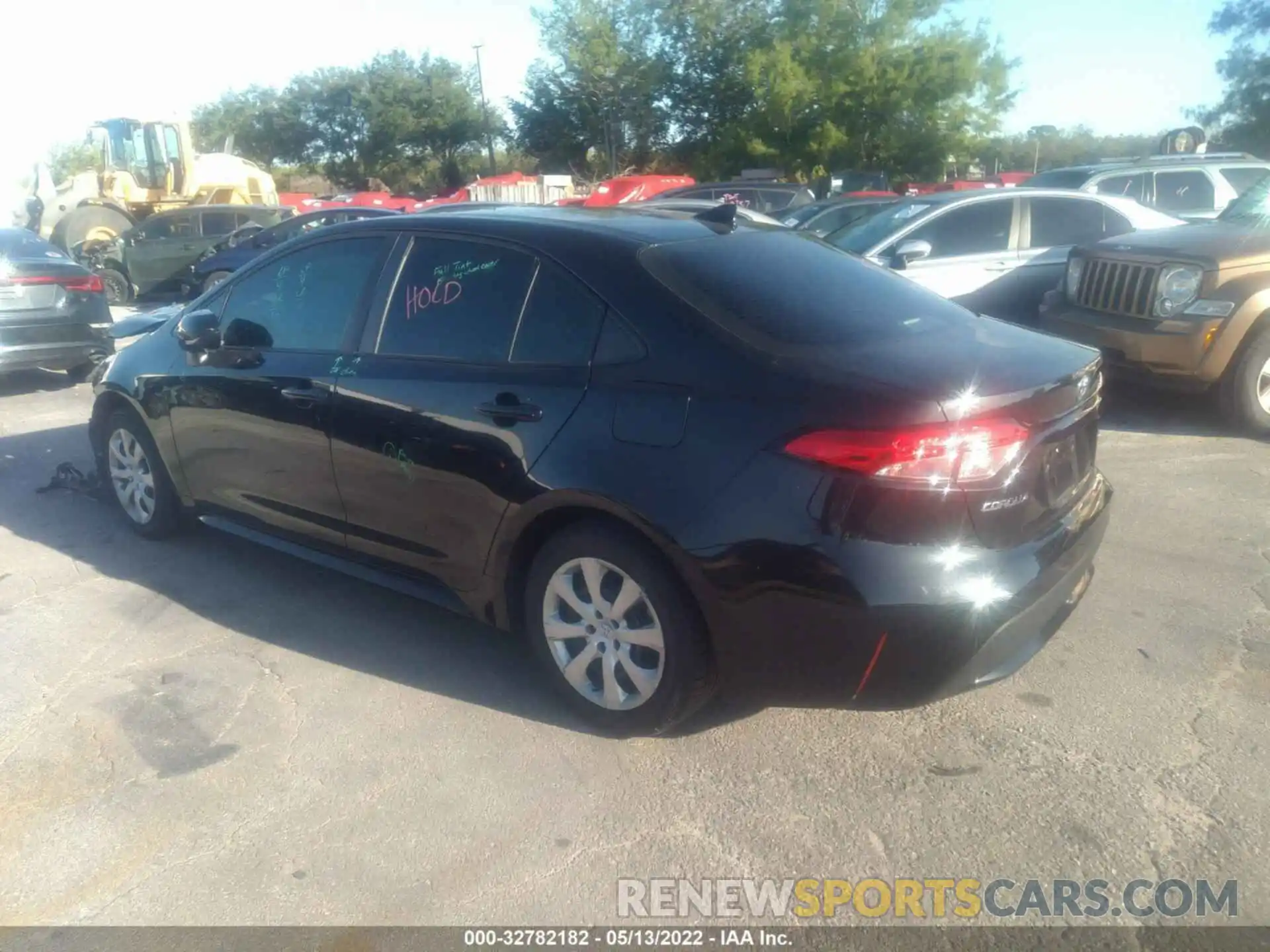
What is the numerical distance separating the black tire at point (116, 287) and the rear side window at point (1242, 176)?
15919 millimetres

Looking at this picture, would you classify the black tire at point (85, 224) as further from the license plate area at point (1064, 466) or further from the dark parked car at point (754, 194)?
the license plate area at point (1064, 466)

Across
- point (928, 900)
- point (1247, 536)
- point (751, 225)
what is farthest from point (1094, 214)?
point (928, 900)

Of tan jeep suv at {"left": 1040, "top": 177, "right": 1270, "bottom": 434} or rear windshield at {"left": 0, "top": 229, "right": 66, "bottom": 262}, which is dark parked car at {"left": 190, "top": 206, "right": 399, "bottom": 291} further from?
tan jeep suv at {"left": 1040, "top": 177, "right": 1270, "bottom": 434}

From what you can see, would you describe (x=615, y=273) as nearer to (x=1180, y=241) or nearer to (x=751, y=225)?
(x=751, y=225)

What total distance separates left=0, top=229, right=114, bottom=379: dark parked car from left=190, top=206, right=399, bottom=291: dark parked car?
5.30m

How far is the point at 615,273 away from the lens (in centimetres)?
369

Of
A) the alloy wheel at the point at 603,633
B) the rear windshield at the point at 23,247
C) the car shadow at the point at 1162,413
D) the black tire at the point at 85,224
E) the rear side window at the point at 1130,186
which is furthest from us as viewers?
the black tire at the point at 85,224

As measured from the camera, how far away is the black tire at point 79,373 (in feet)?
35.6

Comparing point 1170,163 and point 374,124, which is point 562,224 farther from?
point 374,124

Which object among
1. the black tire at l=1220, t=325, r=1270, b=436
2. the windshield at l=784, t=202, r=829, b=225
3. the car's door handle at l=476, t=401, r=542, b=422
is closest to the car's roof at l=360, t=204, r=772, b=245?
the car's door handle at l=476, t=401, r=542, b=422

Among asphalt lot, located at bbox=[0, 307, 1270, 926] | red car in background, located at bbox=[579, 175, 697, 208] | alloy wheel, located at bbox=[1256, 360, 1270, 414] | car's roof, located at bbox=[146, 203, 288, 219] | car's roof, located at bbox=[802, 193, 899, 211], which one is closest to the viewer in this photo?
asphalt lot, located at bbox=[0, 307, 1270, 926]

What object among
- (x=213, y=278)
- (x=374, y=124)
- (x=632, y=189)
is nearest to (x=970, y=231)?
(x=213, y=278)

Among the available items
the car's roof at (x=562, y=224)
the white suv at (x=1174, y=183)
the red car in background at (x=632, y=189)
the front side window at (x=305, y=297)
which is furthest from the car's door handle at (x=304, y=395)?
the red car in background at (x=632, y=189)

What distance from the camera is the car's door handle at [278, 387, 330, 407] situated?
14.5ft
